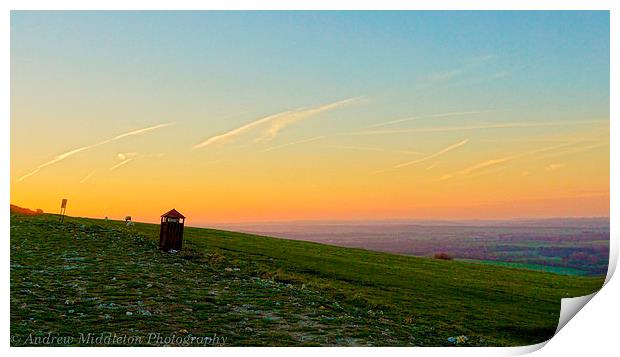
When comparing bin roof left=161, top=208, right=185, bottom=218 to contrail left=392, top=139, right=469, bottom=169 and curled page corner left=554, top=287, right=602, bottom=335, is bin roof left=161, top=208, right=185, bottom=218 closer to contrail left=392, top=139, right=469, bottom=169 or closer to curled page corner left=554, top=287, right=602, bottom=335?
contrail left=392, top=139, right=469, bottom=169

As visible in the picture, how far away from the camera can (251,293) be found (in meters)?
18.3

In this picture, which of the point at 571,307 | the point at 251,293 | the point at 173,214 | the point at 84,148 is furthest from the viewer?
the point at 173,214

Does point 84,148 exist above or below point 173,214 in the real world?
above

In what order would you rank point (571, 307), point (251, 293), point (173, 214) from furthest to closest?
point (173, 214) < point (571, 307) < point (251, 293)

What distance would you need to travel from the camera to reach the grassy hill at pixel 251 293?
1571cm

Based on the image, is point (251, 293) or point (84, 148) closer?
point (251, 293)

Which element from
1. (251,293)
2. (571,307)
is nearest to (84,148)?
(251,293)

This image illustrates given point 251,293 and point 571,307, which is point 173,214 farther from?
point 571,307

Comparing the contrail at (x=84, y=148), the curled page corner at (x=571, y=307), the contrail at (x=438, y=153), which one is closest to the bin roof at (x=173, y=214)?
the contrail at (x=84, y=148)

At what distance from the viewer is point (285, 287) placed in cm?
1953
